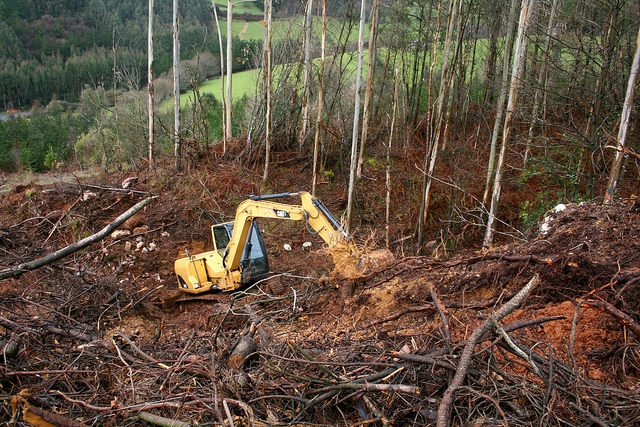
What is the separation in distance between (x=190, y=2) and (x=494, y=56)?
2536 cm

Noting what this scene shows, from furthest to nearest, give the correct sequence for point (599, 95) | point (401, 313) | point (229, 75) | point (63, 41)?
1. point (63, 41)
2. point (229, 75)
3. point (599, 95)
4. point (401, 313)

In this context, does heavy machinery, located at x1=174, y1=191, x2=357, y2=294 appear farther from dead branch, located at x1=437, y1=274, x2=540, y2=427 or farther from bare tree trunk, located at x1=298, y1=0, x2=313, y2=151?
dead branch, located at x1=437, y1=274, x2=540, y2=427

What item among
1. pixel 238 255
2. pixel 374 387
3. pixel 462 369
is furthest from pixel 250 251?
pixel 462 369

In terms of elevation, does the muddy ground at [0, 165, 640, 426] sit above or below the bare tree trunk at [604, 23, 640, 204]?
below

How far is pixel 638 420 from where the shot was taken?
9.12ft

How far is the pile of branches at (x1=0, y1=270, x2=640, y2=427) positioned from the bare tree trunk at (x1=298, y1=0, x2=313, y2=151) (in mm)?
9420

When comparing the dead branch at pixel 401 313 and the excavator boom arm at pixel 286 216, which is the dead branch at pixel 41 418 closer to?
the dead branch at pixel 401 313

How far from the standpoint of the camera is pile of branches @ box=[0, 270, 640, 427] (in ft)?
9.57

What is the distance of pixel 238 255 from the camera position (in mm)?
8922

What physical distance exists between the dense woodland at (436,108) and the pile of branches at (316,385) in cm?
347

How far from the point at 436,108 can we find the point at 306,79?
3624mm

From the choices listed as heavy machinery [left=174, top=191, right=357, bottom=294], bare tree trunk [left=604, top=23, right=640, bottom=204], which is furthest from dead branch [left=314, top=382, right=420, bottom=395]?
bare tree trunk [left=604, top=23, right=640, bottom=204]

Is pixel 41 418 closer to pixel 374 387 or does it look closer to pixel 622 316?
pixel 374 387

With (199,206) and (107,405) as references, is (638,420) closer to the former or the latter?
(107,405)
